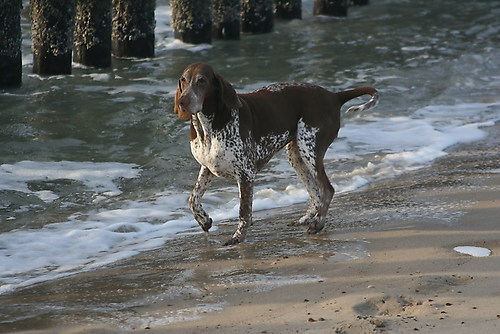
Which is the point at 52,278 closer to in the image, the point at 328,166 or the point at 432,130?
the point at 328,166

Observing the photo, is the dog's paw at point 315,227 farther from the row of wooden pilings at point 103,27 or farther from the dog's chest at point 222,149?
the row of wooden pilings at point 103,27

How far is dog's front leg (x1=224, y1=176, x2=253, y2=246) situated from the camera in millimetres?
7086

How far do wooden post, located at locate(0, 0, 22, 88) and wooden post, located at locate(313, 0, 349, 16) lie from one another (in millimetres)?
10194

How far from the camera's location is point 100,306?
5617mm

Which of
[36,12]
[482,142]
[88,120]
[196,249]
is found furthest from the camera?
[36,12]

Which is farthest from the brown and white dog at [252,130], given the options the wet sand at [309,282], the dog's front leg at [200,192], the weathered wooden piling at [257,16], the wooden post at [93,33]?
the weathered wooden piling at [257,16]

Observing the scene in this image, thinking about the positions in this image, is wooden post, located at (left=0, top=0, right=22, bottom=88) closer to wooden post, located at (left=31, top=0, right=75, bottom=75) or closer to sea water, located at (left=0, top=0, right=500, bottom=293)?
sea water, located at (left=0, top=0, right=500, bottom=293)

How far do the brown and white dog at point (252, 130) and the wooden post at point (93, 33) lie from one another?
8.25m

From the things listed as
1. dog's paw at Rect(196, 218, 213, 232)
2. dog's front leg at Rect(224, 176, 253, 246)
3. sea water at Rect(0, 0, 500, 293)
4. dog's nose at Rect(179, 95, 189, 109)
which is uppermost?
dog's nose at Rect(179, 95, 189, 109)

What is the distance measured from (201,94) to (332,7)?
16.2m

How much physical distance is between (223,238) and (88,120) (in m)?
5.67

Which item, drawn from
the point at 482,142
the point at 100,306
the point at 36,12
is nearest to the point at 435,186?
the point at 482,142

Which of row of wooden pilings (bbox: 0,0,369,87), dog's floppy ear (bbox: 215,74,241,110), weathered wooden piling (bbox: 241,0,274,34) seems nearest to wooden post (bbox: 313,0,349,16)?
row of wooden pilings (bbox: 0,0,369,87)

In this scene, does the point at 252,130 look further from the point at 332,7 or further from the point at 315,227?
the point at 332,7
